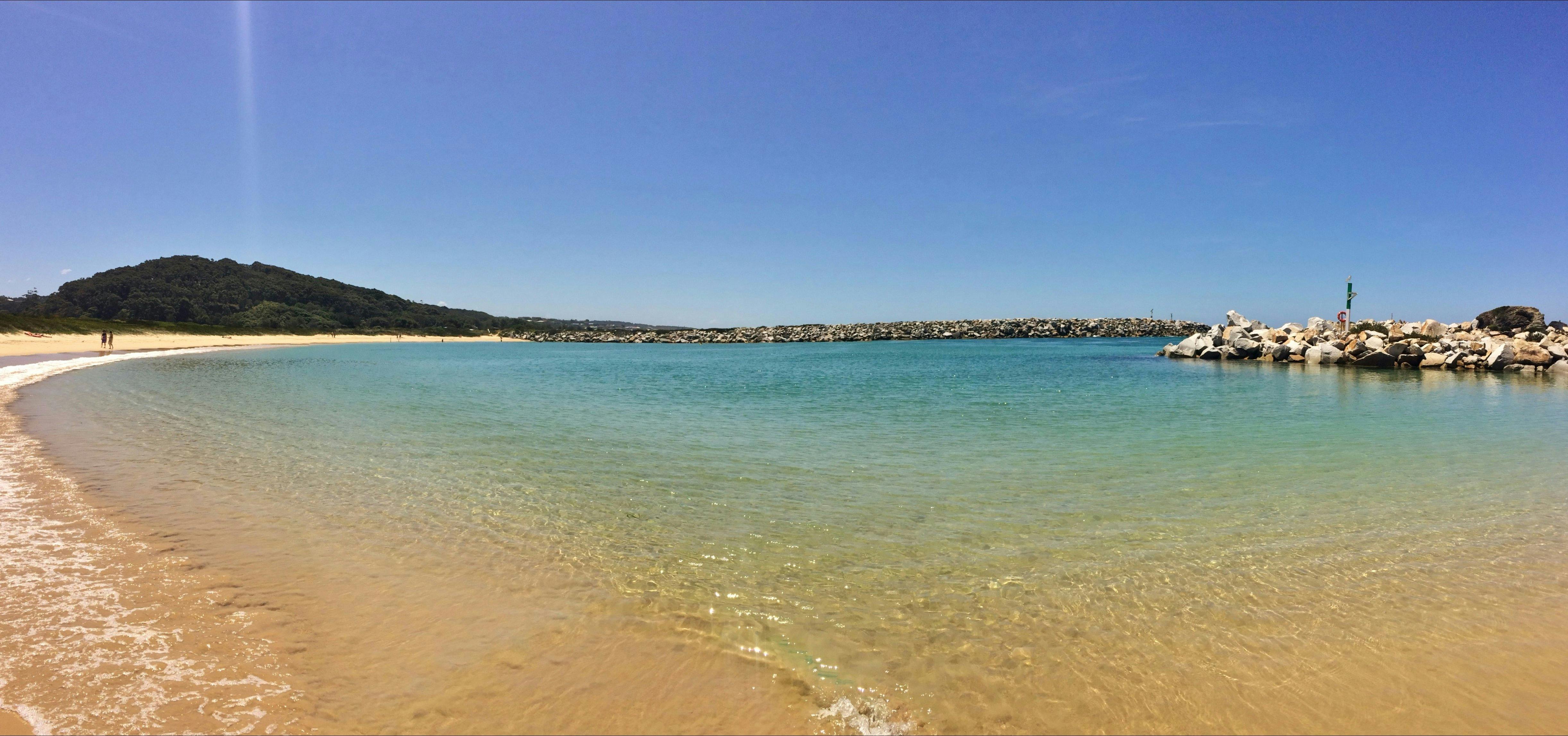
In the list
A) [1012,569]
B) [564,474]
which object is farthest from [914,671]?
[564,474]

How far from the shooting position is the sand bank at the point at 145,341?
39906mm

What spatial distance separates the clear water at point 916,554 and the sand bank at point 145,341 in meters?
40.5

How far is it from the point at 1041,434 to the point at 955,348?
53301mm

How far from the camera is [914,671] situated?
3598 millimetres

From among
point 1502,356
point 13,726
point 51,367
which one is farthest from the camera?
point 1502,356

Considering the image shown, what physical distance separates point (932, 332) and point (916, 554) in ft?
320

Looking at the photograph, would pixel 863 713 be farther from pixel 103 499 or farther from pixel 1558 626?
pixel 103 499

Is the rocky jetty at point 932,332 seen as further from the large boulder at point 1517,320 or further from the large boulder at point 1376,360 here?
the large boulder at point 1376,360

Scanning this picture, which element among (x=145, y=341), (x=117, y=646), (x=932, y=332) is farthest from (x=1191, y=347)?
(x=145, y=341)

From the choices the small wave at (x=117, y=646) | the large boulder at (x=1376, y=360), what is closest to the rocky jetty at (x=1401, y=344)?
the large boulder at (x=1376, y=360)

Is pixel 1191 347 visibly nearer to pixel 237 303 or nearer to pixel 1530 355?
pixel 1530 355

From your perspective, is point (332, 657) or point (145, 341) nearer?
point (332, 657)

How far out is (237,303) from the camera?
345ft

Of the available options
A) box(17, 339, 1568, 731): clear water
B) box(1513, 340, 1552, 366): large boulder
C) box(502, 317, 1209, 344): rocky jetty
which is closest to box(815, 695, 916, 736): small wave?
box(17, 339, 1568, 731): clear water
